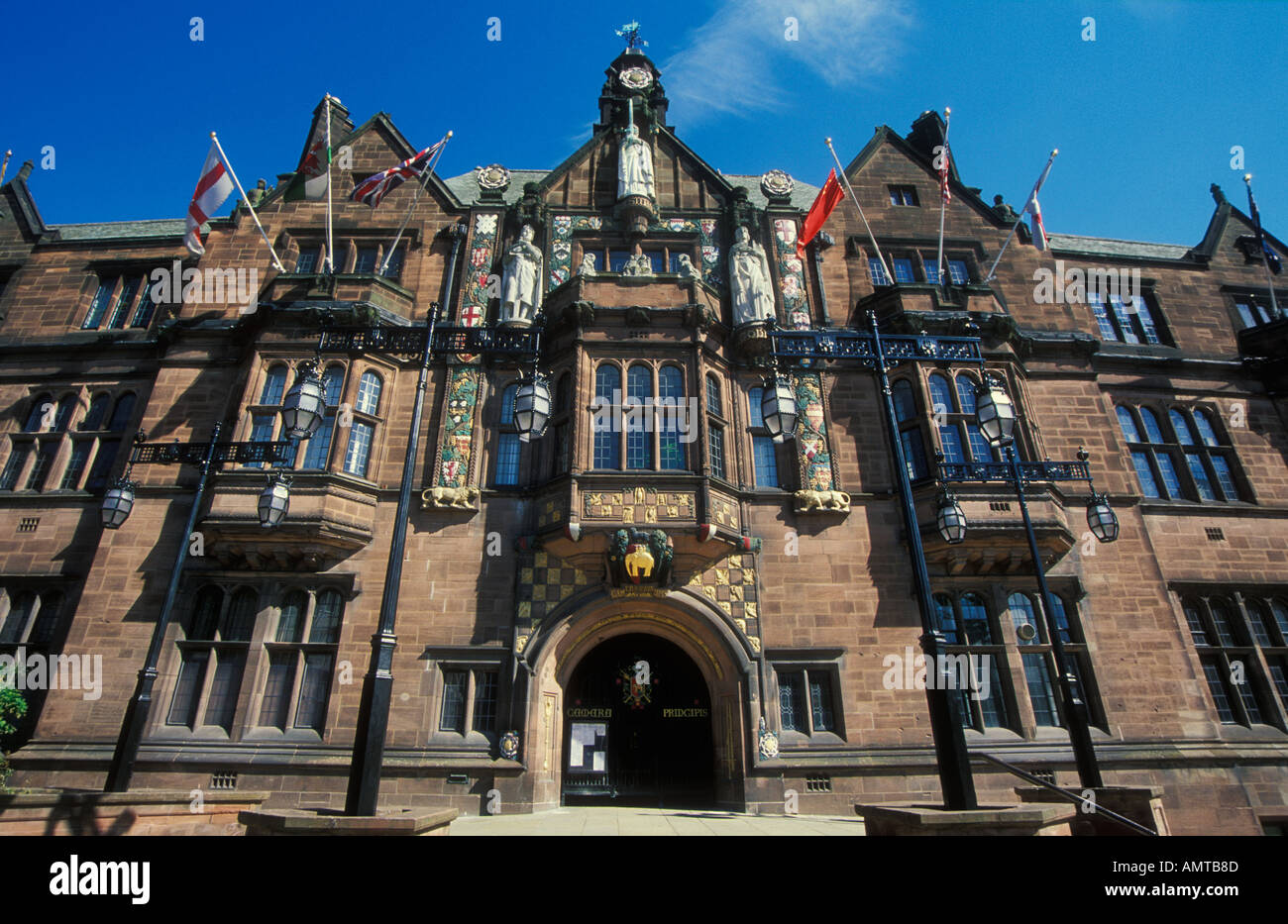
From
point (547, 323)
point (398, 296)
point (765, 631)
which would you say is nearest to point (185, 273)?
point (398, 296)

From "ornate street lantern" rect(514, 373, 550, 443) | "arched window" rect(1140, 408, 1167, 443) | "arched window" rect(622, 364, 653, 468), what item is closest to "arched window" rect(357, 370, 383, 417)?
"arched window" rect(622, 364, 653, 468)

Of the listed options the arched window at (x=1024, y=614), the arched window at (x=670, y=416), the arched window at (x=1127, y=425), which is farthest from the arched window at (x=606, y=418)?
the arched window at (x=1127, y=425)

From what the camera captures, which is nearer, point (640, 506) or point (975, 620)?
point (640, 506)

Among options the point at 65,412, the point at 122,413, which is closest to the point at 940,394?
the point at 122,413

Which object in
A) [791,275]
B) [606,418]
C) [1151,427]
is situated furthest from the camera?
[791,275]

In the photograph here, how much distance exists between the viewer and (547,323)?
1728 centimetres

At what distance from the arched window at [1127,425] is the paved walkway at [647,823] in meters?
14.0

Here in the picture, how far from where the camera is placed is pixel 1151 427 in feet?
63.1

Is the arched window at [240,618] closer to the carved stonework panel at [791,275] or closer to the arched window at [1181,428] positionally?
the carved stonework panel at [791,275]

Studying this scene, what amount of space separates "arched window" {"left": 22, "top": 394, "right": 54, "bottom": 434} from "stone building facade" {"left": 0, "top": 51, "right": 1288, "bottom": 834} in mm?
74

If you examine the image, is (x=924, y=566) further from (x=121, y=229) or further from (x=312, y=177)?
(x=121, y=229)

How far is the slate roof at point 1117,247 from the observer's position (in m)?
23.6

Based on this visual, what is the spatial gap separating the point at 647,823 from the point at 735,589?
5517 mm
